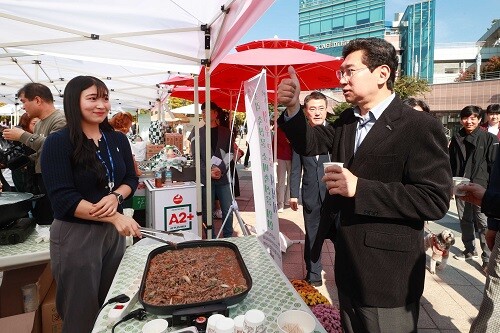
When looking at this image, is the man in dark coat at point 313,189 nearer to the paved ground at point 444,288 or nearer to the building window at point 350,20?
the paved ground at point 444,288

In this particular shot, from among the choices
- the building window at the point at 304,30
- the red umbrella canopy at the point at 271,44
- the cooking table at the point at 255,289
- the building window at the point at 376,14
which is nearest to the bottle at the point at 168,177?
the red umbrella canopy at the point at 271,44

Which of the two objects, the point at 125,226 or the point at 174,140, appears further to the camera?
the point at 174,140

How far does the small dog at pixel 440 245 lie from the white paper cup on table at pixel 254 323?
9.85ft

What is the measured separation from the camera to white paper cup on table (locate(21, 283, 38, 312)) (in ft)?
7.08

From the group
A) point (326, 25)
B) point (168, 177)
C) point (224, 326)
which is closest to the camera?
point (224, 326)

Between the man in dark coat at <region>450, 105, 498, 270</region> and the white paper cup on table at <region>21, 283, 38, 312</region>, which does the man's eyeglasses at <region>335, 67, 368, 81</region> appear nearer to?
the white paper cup on table at <region>21, 283, 38, 312</region>

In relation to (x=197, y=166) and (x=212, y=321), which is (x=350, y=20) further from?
(x=212, y=321)

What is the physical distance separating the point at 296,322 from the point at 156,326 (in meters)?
0.50

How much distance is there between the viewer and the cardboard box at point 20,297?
2.07m

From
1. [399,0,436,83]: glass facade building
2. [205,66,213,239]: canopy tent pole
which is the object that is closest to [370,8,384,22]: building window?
[399,0,436,83]: glass facade building

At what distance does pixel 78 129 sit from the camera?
5.74 feet

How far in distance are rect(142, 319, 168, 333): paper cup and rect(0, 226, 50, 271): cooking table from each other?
1354 mm

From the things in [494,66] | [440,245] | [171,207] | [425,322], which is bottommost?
[425,322]

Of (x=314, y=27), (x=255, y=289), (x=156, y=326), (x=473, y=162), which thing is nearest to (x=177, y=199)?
(x=255, y=289)
